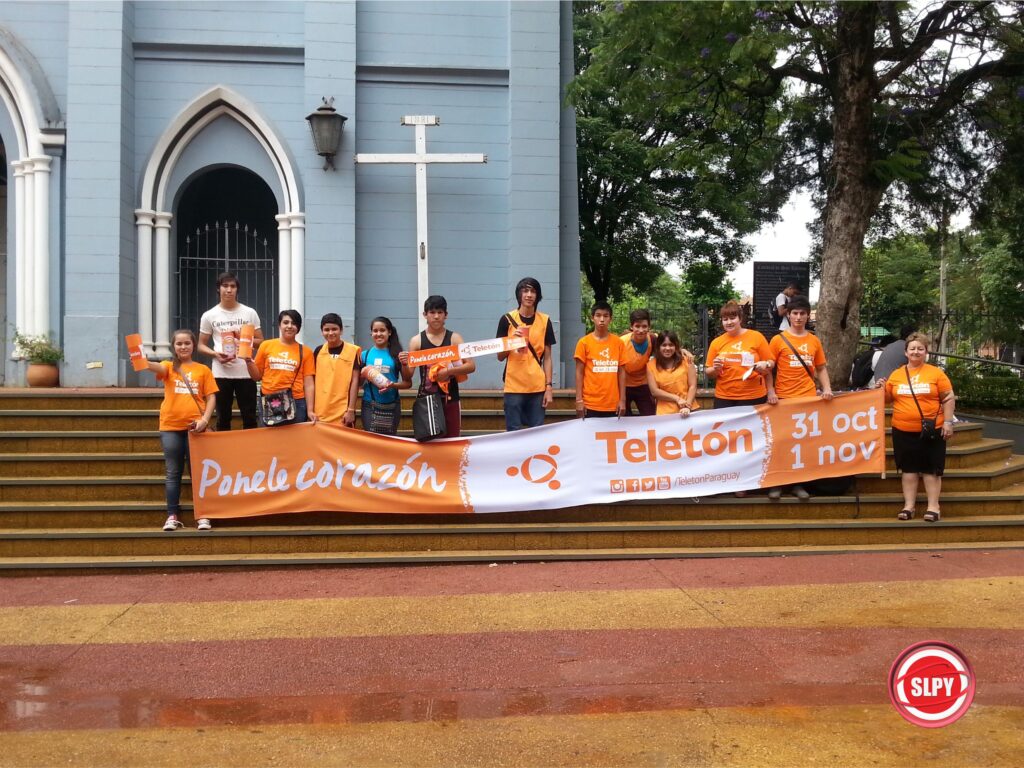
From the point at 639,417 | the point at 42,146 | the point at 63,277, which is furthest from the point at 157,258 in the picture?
the point at 639,417

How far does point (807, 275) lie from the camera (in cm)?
1272

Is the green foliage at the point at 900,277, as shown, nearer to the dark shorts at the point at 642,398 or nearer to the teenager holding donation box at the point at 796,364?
the teenager holding donation box at the point at 796,364

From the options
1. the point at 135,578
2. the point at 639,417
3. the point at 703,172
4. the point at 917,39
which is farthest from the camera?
the point at 703,172

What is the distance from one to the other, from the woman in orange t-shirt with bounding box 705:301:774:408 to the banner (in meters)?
0.23

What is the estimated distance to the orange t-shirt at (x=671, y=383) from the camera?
824cm

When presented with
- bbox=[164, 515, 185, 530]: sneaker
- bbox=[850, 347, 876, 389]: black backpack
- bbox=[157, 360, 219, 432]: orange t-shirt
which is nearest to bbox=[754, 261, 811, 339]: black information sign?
bbox=[850, 347, 876, 389]: black backpack

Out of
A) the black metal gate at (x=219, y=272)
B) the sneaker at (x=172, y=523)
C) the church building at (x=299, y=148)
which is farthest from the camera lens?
the black metal gate at (x=219, y=272)

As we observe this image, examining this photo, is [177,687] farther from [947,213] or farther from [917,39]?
[947,213]

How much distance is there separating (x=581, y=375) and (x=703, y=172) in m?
7.44

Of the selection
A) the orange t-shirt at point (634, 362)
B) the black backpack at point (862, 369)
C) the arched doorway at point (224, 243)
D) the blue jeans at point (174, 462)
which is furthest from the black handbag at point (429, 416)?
the arched doorway at point (224, 243)

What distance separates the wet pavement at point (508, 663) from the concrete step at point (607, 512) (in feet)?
2.27

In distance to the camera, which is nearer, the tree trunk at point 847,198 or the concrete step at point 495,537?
the concrete step at point 495,537

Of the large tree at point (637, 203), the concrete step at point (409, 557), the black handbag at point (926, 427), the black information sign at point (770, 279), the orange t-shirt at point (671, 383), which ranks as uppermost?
the large tree at point (637, 203)

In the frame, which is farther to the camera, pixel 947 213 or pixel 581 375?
pixel 947 213
